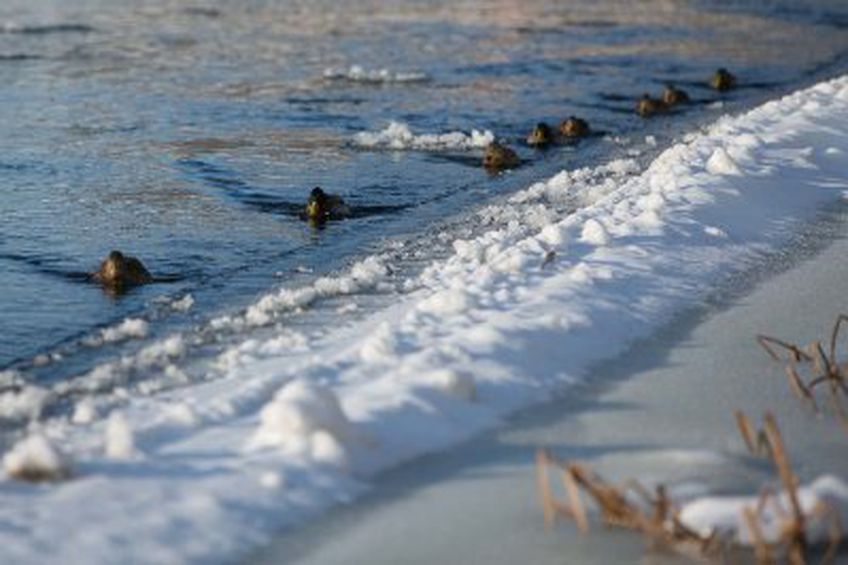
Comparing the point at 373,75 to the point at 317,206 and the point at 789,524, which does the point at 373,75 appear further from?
the point at 789,524

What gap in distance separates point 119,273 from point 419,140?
A: 4290 millimetres

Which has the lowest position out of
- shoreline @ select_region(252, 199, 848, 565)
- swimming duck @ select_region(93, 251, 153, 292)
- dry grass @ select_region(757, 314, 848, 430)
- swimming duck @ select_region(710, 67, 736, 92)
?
swimming duck @ select_region(710, 67, 736, 92)

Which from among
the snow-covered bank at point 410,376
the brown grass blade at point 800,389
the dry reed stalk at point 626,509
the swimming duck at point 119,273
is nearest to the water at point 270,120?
the swimming duck at point 119,273

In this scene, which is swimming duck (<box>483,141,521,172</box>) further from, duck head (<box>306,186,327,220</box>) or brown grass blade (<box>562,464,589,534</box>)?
brown grass blade (<box>562,464,589,534</box>)

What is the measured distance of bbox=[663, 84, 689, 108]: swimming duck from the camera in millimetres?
12750

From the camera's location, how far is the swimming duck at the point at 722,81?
1430 centimetres

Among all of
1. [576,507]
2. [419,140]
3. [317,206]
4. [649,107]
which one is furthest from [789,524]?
[649,107]

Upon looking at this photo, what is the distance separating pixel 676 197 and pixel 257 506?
392 cm

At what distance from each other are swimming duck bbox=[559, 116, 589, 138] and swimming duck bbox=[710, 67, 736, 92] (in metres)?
3.54

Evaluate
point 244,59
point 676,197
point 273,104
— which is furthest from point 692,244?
point 244,59

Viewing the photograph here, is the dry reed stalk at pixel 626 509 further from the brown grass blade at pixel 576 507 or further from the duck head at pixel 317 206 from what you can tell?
the duck head at pixel 317 206

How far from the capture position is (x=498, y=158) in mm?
9750

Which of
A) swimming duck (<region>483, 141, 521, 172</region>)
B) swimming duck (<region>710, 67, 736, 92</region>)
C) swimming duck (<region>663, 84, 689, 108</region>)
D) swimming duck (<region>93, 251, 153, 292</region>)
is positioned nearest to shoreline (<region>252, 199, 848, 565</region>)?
swimming duck (<region>93, 251, 153, 292</region>)

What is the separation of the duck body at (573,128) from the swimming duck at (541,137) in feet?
0.67
